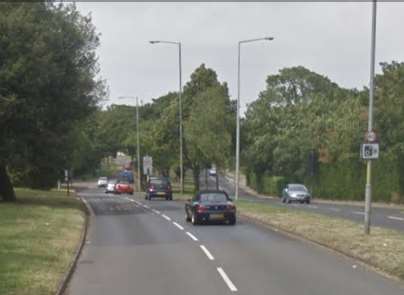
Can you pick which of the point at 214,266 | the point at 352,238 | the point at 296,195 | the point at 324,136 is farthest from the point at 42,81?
the point at 324,136

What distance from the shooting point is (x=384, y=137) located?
2554 inches

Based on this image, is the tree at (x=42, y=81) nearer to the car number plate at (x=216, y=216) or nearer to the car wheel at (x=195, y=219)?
the car wheel at (x=195, y=219)

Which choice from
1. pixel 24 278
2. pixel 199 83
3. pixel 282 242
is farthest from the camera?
pixel 199 83

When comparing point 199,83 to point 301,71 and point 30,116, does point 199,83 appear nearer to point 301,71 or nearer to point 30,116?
point 301,71

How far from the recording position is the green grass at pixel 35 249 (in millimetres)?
13883

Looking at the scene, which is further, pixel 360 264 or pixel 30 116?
pixel 30 116

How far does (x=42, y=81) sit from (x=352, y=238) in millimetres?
20918

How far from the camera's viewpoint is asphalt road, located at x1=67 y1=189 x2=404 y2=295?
14094 millimetres

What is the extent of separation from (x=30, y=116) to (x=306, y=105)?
190 ft

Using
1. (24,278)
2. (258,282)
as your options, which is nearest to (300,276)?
(258,282)

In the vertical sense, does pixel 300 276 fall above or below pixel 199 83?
below

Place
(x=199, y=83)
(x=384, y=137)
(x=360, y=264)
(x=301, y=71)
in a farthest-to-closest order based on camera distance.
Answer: (x=301, y=71)
(x=199, y=83)
(x=384, y=137)
(x=360, y=264)

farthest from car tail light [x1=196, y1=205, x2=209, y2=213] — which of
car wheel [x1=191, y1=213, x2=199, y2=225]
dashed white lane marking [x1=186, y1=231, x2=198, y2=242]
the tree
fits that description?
the tree

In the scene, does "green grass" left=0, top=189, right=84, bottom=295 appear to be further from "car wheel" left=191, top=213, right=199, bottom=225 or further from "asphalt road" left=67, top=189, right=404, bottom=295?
"car wheel" left=191, top=213, right=199, bottom=225
